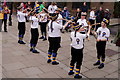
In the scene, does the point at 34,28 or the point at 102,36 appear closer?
the point at 102,36

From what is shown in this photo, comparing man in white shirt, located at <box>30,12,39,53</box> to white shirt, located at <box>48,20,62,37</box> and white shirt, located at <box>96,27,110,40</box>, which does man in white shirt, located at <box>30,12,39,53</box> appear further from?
white shirt, located at <box>96,27,110,40</box>

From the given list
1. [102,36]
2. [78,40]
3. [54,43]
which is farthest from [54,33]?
[102,36]

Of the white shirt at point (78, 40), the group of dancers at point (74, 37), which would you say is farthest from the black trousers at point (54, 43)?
the white shirt at point (78, 40)

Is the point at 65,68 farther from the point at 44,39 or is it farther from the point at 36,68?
the point at 44,39

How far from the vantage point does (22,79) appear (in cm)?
580

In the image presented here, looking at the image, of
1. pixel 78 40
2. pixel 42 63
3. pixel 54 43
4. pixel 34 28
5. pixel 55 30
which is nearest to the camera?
pixel 78 40

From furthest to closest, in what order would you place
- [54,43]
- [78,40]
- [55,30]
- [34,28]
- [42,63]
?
[34,28]
[42,63]
[54,43]
[55,30]
[78,40]

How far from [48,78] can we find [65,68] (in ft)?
3.73

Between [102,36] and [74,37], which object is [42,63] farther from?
[102,36]

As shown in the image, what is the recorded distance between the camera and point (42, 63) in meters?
7.21

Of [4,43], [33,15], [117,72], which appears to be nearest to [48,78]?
[117,72]

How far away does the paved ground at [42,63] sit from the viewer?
6.30 m

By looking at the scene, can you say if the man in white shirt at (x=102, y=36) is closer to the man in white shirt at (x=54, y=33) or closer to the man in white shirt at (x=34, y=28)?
the man in white shirt at (x=54, y=33)

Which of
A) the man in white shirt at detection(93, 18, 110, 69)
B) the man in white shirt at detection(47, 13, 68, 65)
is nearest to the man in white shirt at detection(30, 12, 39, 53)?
the man in white shirt at detection(47, 13, 68, 65)
